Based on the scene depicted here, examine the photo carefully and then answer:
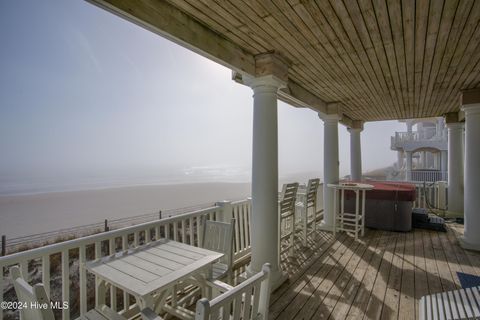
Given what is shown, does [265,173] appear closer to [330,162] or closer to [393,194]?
[330,162]

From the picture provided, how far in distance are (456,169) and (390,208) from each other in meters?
3.14

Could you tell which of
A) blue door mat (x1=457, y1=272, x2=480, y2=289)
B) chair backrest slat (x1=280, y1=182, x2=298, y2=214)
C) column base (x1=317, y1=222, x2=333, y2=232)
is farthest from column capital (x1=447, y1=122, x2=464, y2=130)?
Result: chair backrest slat (x1=280, y1=182, x2=298, y2=214)

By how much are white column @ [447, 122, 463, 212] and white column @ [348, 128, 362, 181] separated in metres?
2.38

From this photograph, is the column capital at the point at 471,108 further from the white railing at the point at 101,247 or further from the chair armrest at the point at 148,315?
the chair armrest at the point at 148,315

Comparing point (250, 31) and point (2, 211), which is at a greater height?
point (250, 31)

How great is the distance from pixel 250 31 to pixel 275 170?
169 centimetres

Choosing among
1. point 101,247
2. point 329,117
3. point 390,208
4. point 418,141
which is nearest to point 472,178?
point 390,208

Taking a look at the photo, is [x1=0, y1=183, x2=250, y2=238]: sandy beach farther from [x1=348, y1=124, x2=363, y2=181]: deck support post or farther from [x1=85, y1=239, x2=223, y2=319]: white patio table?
[x1=85, y1=239, x2=223, y2=319]: white patio table

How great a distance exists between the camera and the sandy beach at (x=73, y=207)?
9.74 meters

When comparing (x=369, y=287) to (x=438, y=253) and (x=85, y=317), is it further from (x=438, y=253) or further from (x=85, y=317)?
(x=85, y=317)

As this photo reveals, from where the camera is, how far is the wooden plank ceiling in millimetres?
2037

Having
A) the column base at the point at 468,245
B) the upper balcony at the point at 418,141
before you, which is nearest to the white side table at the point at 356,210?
the column base at the point at 468,245

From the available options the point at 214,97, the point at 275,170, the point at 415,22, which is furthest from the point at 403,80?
the point at 214,97

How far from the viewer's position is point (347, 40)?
106 inches
